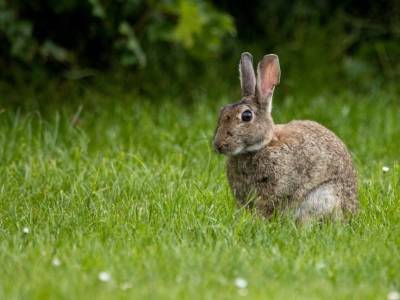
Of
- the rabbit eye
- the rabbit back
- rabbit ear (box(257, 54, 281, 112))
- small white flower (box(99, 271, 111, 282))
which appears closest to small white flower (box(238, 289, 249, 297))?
small white flower (box(99, 271, 111, 282))

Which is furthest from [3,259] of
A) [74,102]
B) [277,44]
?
[277,44]

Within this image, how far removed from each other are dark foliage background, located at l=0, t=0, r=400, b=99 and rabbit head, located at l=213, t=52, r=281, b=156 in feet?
9.05

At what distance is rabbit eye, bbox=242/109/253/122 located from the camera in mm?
5957

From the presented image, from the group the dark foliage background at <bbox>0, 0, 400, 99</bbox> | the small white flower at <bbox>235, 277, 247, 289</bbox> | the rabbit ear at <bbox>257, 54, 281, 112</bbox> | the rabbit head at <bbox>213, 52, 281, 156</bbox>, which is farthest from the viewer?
the dark foliage background at <bbox>0, 0, 400, 99</bbox>

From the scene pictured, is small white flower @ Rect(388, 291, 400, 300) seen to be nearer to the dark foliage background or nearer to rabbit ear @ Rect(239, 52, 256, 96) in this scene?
rabbit ear @ Rect(239, 52, 256, 96)

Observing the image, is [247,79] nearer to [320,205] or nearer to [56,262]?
[320,205]

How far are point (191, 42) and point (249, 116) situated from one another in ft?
10.5

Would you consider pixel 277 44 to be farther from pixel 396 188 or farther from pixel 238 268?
pixel 238 268

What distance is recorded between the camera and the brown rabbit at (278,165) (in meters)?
5.93

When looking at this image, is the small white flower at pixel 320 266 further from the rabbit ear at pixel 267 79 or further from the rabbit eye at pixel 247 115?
the rabbit ear at pixel 267 79

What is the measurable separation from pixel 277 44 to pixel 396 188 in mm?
3956

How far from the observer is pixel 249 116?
19.6 ft

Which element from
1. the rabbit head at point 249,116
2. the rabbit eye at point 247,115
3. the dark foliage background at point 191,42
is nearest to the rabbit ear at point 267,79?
the rabbit head at point 249,116

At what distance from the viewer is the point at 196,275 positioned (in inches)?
185
